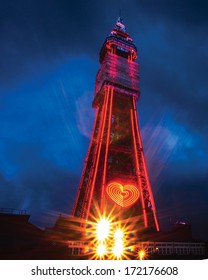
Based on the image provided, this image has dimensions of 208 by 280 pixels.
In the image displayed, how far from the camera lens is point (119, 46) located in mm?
51406

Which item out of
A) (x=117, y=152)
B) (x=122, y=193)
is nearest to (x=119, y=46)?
(x=117, y=152)

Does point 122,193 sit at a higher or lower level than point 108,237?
higher

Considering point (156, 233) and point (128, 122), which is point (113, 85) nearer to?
Answer: point (128, 122)

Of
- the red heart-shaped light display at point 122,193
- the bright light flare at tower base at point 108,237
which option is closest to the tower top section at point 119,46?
the red heart-shaped light display at point 122,193

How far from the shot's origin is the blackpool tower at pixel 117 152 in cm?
3722

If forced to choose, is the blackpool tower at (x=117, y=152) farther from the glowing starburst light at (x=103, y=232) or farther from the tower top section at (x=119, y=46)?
the glowing starburst light at (x=103, y=232)

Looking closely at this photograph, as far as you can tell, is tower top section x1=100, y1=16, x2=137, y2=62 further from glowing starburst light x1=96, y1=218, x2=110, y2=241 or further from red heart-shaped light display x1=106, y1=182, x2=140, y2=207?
glowing starburst light x1=96, y1=218, x2=110, y2=241

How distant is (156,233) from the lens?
109 feet

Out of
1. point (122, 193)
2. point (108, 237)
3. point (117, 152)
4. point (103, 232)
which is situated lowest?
point (108, 237)

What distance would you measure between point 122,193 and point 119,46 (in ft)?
101

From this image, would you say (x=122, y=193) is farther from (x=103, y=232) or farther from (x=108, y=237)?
(x=103, y=232)
